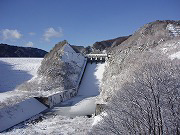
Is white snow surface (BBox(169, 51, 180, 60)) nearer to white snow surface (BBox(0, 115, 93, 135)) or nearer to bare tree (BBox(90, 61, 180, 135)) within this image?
bare tree (BBox(90, 61, 180, 135))

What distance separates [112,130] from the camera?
791cm

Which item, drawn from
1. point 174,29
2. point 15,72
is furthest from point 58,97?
point 174,29

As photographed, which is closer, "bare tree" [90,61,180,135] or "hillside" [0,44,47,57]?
"bare tree" [90,61,180,135]

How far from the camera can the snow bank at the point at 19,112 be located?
51.0ft

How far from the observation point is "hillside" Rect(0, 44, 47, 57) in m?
52.0

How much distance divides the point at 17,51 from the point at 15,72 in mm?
27334

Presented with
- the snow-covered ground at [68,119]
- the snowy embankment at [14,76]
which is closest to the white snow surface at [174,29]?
the snow-covered ground at [68,119]

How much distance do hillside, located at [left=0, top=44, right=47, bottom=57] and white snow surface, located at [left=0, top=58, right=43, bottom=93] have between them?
16.7 metres

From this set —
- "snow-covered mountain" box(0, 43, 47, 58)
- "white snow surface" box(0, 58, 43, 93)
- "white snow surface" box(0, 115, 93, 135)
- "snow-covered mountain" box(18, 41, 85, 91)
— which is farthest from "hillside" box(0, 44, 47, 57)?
"white snow surface" box(0, 115, 93, 135)

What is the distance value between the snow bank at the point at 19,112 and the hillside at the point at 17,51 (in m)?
36.4

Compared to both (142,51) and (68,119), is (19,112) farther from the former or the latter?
(142,51)

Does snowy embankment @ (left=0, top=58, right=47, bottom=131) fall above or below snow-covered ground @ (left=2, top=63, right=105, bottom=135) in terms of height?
above

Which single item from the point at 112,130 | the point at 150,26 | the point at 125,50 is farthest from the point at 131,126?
the point at 150,26

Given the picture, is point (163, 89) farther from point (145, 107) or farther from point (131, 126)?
point (131, 126)
